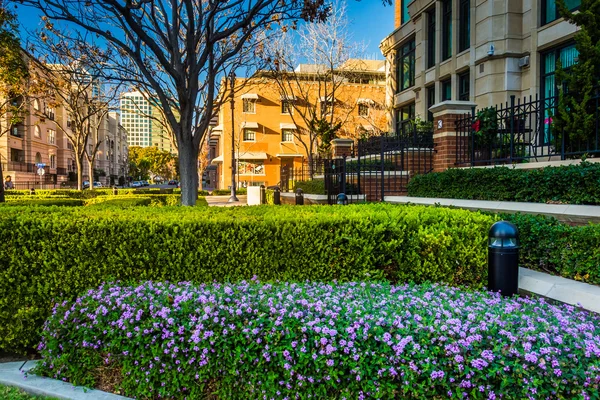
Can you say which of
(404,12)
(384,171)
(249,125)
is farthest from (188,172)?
(249,125)

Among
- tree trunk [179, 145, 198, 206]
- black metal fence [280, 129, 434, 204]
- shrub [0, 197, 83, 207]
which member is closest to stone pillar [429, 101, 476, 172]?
black metal fence [280, 129, 434, 204]

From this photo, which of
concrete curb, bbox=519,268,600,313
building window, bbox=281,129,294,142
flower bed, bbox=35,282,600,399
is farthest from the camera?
building window, bbox=281,129,294,142

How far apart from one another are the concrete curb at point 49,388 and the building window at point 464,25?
17575 mm

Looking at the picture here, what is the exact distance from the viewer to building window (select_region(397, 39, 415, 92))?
22219 millimetres

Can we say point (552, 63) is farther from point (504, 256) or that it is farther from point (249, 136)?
point (249, 136)

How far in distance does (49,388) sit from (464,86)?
17.8m

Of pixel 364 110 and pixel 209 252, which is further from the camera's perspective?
pixel 364 110

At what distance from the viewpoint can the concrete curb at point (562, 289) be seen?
3682mm

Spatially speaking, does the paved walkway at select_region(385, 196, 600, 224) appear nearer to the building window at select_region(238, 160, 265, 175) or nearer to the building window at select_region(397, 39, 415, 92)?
the building window at select_region(397, 39, 415, 92)

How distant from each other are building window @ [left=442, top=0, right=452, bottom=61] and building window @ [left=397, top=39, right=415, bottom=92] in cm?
347

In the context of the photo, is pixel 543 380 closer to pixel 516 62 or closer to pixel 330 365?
pixel 330 365

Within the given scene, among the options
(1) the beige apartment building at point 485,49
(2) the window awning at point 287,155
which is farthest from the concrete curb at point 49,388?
(2) the window awning at point 287,155

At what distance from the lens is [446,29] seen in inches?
727

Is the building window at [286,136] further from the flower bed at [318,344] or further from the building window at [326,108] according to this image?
the flower bed at [318,344]
